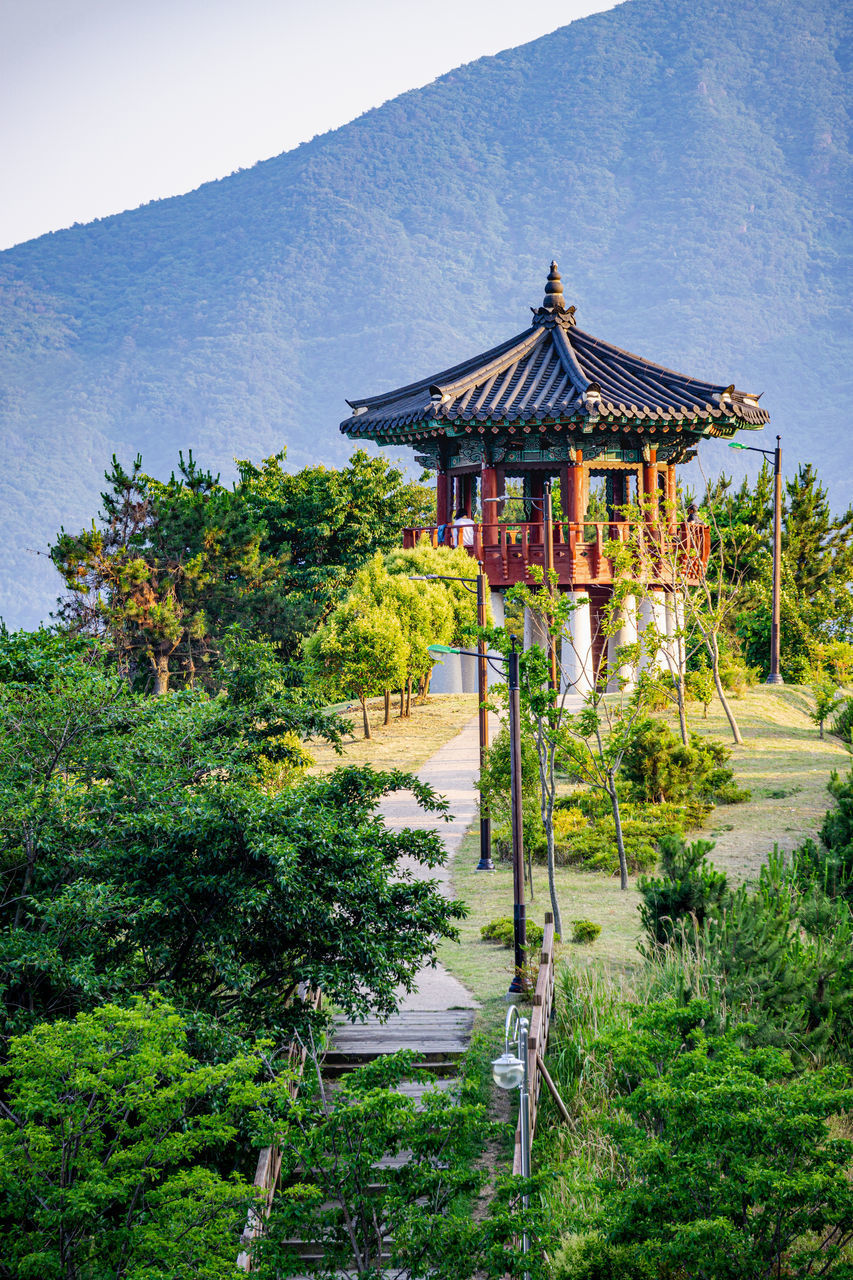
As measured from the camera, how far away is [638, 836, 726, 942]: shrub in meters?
17.1

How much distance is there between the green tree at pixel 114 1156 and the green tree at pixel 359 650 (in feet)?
66.4

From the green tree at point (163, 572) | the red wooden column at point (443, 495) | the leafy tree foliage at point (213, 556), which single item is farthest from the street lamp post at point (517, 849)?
the green tree at point (163, 572)

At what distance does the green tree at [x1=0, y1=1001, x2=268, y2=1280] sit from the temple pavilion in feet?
66.2

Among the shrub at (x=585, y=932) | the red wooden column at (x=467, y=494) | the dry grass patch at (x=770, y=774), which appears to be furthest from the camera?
the red wooden column at (x=467, y=494)

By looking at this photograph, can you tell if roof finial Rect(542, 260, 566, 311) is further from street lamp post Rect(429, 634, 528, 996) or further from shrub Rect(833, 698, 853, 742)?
street lamp post Rect(429, 634, 528, 996)

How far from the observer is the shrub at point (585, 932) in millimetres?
18047

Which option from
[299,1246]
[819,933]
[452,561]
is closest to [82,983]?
[299,1246]

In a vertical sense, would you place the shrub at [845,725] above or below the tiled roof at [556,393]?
below

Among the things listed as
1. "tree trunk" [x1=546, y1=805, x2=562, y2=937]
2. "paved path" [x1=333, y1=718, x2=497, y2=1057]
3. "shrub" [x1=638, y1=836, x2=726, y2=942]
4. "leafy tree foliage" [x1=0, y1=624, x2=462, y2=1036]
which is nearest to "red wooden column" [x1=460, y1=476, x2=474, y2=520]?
"paved path" [x1=333, y1=718, x2=497, y2=1057]

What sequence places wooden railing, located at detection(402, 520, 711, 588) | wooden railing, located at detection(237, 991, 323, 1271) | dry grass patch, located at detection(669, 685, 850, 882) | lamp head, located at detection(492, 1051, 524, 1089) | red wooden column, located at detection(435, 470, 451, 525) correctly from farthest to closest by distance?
red wooden column, located at detection(435, 470, 451, 525) < wooden railing, located at detection(402, 520, 711, 588) < dry grass patch, located at detection(669, 685, 850, 882) < wooden railing, located at detection(237, 991, 323, 1271) < lamp head, located at detection(492, 1051, 524, 1089)

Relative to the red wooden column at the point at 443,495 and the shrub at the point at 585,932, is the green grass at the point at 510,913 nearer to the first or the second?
the shrub at the point at 585,932

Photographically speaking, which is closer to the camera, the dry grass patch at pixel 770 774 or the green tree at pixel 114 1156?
the green tree at pixel 114 1156

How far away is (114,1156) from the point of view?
10781 millimetres

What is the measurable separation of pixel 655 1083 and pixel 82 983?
5.37 metres
